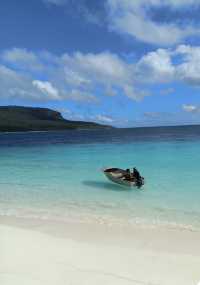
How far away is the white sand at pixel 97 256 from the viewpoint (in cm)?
609

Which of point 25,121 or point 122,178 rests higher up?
point 25,121

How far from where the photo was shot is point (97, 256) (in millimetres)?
7309

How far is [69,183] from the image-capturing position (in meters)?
19.8

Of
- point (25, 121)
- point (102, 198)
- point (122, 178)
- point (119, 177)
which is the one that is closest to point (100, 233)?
point (102, 198)

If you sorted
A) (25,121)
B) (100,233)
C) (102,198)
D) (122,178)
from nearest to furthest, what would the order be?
(100,233) → (102,198) → (122,178) → (25,121)

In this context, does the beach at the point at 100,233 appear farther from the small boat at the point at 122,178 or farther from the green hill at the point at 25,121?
the green hill at the point at 25,121

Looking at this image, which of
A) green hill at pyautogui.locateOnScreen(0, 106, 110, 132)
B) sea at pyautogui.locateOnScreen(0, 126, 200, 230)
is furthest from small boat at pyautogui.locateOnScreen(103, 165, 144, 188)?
green hill at pyautogui.locateOnScreen(0, 106, 110, 132)

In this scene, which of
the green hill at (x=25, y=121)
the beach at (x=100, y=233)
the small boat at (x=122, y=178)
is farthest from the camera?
the green hill at (x=25, y=121)

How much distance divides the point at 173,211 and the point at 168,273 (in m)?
6.20

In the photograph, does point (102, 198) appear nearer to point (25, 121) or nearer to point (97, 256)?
point (97, 256)

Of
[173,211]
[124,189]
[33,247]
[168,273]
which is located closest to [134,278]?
[168,273]

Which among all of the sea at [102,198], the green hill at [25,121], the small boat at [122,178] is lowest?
the sea at [102,198]

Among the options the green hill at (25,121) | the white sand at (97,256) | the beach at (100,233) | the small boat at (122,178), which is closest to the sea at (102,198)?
the beach at (100,233)

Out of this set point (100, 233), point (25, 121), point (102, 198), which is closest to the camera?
point (100, 233)
